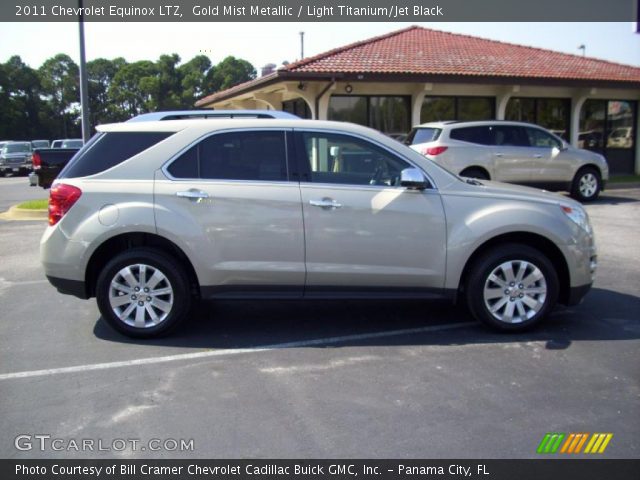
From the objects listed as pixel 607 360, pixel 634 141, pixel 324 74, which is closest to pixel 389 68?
pixel 324 74

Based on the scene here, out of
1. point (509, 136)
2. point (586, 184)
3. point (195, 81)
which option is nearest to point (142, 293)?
point (509, 136)

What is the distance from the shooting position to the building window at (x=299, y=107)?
61.5 feet

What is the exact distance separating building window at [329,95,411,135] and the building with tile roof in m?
0.03

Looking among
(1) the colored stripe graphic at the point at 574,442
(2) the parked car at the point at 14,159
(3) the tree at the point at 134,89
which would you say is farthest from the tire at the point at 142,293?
(3) the tree at the point at 134,89

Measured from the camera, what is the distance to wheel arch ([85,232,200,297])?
17.3 feet

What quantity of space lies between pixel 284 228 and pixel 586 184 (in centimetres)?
1120

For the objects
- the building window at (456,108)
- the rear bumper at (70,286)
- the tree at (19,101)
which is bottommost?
the rear bumper at (70,286)

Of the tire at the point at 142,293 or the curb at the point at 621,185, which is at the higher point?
the curb at the point at 621,185

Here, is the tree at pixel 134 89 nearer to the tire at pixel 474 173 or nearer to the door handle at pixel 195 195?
the tire at pixel 474 173

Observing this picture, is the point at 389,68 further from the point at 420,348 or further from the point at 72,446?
the point at 72,446

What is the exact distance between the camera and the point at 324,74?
15438mm

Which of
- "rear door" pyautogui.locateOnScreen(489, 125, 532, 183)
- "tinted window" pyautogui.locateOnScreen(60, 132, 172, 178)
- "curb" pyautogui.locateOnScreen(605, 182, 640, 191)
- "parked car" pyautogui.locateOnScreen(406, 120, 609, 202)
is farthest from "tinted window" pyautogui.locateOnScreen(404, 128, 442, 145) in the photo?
"tinted window" pyautogui.locateOnScreen(60, 132, 172, 178)

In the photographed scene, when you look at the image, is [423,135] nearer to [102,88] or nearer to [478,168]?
[478,168]

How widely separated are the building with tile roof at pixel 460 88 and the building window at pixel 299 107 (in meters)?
0.04
